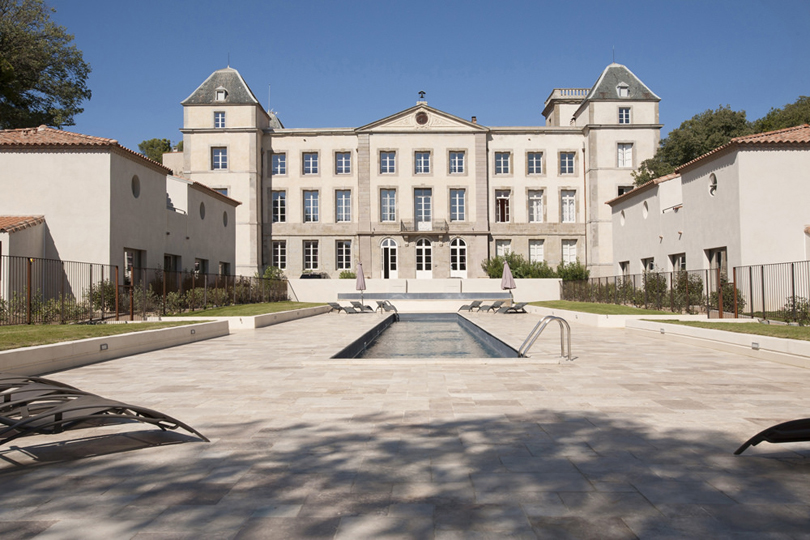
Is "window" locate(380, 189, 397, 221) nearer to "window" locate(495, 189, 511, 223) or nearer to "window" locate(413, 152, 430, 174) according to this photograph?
"window" locate(413, 152, 430, 174)

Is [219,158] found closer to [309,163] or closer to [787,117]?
[309,163]

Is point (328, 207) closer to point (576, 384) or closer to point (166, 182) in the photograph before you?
point (166, 182)

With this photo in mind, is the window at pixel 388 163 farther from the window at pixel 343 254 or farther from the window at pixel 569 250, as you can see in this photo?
the window at pixel 569 250

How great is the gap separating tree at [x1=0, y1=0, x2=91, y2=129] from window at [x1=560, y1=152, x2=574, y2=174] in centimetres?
3180

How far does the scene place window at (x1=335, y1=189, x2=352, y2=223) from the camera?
4300 cm

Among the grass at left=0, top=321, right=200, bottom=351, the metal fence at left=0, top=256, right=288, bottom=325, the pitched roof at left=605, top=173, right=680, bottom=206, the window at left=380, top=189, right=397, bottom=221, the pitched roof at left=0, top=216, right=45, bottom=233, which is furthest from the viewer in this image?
the window at left=380, top=189, right=397, bottom=221

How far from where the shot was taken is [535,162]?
43344mm

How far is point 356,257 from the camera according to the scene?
4228 centimetres

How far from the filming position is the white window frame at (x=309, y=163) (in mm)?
43094

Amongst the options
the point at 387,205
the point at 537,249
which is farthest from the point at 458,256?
the point at 387,205

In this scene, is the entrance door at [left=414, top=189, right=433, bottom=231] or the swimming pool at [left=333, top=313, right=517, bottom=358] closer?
the swimming pool at [left=333, top=313, right=517, bottom=358]

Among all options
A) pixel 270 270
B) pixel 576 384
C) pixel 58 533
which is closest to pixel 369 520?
pixel 58 533

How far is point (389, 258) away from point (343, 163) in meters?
7.83

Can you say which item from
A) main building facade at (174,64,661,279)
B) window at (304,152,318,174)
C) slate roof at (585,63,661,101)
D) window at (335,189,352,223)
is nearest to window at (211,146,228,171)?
main building facade at (174,64,661,279)
